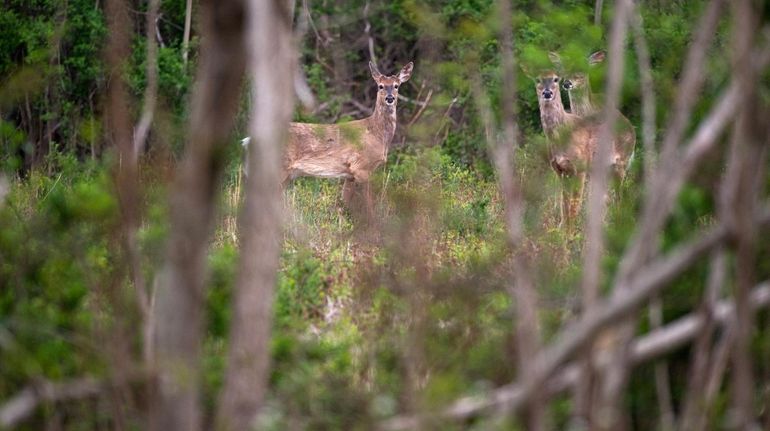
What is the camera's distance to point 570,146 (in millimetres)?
8328

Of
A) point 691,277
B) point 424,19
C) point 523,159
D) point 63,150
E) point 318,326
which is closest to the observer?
point 424,19

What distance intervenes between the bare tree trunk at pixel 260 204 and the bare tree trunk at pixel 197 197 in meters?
0.06

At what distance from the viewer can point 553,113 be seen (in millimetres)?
12188

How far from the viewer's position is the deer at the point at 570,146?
9266 mm

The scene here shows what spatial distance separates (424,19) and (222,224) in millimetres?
5141

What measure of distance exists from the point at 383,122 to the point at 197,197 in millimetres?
11596

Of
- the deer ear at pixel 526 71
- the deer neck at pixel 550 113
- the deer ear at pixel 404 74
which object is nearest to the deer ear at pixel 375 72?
the deer ear at pixel 404 74

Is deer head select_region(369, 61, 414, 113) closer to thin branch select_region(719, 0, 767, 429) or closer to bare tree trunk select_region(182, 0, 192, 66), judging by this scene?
bare tree trunk select_region(182, 0, 192, 66)

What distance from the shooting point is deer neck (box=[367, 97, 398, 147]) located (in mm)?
13961

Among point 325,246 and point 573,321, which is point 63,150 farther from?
point 573,321

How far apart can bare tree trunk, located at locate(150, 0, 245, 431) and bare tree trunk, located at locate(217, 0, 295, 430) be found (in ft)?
0.19

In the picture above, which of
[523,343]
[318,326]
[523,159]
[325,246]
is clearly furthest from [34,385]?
[523,159]

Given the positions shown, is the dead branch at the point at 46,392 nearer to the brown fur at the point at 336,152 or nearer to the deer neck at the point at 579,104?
the deer neck at the point at 579,104

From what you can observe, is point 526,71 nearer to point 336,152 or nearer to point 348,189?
point 348,189
